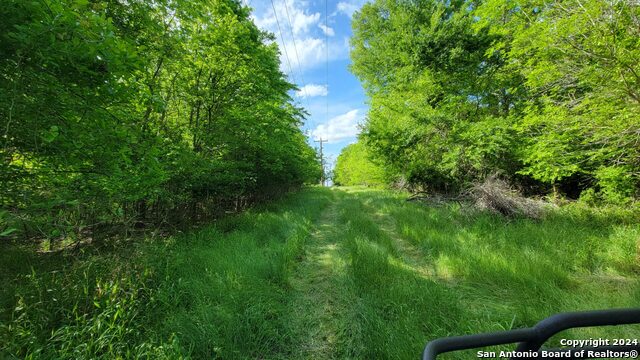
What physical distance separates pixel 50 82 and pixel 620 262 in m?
8.46

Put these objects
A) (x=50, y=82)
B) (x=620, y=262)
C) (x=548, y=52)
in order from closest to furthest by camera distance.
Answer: (x=50, y=82) < (x=620, y=262) < (x=548, y=52)

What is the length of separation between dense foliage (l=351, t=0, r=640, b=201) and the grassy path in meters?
2.48

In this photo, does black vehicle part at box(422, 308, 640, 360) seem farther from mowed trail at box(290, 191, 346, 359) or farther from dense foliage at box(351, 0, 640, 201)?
dense foliage at box(351, 0, 640, 201)

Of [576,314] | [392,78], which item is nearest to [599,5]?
[576,314]

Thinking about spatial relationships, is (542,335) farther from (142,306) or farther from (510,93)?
(510,93)

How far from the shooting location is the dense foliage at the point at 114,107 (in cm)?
218

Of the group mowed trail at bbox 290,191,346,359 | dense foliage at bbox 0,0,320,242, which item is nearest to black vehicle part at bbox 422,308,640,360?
mowed trail at bbox 290,191,346,359

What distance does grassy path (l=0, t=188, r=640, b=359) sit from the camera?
285 cm

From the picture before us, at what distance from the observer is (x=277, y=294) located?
4.15 m

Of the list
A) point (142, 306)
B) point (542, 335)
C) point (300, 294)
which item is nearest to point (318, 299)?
point (300, 294)

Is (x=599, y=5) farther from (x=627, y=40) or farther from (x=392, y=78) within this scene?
(x=392, y=78)

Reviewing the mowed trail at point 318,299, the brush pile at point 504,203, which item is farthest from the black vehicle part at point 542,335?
the brush pile at point 504,203

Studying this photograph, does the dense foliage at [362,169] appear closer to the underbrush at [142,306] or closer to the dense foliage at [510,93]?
the dense foliage at [510,93]

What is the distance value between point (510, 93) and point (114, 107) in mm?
12477
